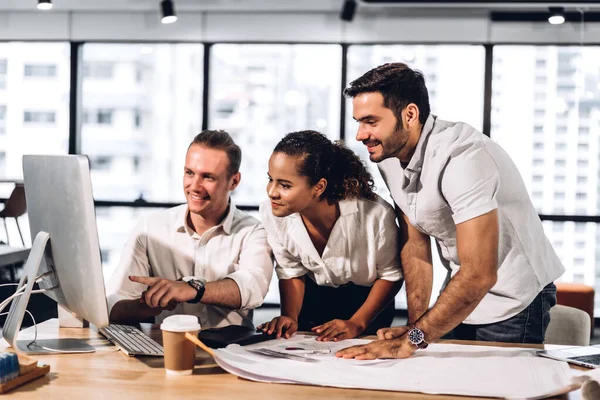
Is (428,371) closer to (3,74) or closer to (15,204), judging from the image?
Answer: (15,204)

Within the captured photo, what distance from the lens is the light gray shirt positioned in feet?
5.92

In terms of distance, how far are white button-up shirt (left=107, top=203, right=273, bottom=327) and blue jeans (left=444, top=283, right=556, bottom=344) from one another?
73 cm

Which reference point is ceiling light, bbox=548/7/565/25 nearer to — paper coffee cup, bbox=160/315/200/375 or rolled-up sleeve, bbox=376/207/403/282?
rolled-up sleeve, bbox=376/207/403/282

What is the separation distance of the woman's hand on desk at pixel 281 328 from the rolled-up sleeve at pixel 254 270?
0.18 m

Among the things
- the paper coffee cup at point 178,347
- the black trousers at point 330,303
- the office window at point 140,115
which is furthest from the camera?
the office window at point 140,115

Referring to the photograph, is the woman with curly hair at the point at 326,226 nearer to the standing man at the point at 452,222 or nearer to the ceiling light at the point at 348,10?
the standing man at the point at 452,222

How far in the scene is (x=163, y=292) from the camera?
70.7 inches

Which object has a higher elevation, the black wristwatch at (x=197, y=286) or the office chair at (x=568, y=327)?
the black wristwatch at (x=197, y=286)

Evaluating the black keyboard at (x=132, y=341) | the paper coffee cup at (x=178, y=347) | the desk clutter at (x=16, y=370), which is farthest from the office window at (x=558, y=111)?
the desk clutter at (x=16, y=370)

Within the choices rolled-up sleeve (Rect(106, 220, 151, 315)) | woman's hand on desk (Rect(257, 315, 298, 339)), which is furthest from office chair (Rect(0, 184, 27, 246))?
woman's hand on desk (Rect(257, 315, 298, 339))

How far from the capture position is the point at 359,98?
1922 millimetres

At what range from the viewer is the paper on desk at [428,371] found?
141 cm

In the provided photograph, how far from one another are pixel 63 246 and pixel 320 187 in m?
0.83

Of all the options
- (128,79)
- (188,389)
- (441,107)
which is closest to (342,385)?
(188,389)
